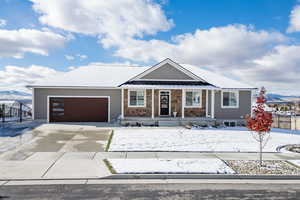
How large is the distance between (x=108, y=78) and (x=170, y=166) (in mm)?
13999

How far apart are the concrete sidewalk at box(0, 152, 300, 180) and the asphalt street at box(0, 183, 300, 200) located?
0.68m

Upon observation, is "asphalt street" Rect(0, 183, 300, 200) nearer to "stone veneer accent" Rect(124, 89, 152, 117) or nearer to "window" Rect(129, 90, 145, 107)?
"stone veneer accent" Rect(124, 89, 152, 117)

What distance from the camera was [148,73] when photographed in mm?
17281

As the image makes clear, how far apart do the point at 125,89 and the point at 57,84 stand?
587cm

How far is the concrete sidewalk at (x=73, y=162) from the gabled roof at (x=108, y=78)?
9736mm

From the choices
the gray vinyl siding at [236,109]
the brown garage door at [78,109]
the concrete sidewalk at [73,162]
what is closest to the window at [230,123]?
the gray vinyl siding at [236,109]

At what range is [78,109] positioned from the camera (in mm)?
17344

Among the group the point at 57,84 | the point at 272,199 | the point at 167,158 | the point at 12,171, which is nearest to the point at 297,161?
the point at 272,199

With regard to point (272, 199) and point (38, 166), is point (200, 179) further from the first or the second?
point (38, 166)

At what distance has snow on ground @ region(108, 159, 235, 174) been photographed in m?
6.20

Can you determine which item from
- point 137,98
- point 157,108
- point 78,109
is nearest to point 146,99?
point 137,98

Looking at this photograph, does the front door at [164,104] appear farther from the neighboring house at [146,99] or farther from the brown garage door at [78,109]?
the brown garage door at [78,109]

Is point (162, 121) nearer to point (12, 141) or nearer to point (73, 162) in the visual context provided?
point (73, 162)

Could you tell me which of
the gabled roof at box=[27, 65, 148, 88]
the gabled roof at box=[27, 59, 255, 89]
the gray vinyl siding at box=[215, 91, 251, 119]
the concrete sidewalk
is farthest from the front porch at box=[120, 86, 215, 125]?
the concrete sidewalk
